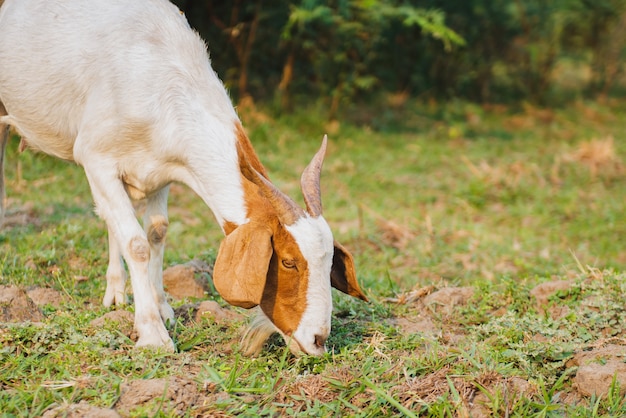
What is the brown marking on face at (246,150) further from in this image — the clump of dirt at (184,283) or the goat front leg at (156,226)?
the clump of dirt at (184,283)

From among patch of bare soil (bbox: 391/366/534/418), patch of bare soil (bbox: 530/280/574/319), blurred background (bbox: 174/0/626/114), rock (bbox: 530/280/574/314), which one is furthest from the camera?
blurred background (bbox: 174/0/626/114)

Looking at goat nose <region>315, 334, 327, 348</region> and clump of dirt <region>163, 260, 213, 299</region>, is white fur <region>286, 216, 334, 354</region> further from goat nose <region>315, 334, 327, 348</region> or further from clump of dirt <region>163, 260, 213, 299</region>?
clump of dirt <region>163, 260, 213, 299</region>

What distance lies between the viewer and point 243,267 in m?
3.52

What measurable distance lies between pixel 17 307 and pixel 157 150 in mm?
1121

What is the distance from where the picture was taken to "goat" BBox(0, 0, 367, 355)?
11.9ft

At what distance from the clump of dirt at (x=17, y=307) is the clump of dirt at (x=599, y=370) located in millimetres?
2748

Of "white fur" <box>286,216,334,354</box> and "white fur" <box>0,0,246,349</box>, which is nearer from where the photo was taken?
"white fur" <box>286,216,334,354</box>

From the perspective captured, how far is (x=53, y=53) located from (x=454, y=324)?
2.80 metres

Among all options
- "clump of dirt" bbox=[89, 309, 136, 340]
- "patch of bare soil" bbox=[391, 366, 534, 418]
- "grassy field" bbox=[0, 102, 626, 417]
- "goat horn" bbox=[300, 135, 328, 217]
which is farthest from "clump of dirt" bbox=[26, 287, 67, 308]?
"patch of bare soil" bbox=[391, 366, 534, 418]

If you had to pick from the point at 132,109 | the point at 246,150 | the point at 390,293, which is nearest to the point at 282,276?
the point at 246,150

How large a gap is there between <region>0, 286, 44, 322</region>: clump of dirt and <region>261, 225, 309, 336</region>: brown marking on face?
4.41 ft

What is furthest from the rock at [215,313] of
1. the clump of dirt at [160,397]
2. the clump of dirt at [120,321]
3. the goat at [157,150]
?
the clump of dirt at [160,397]

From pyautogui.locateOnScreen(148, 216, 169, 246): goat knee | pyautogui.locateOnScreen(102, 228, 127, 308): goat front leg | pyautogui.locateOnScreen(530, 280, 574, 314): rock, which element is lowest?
pyautogui.locateOnScreen(102, 228, 127, 308): goat front leg

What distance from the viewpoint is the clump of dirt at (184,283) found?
196 inches
